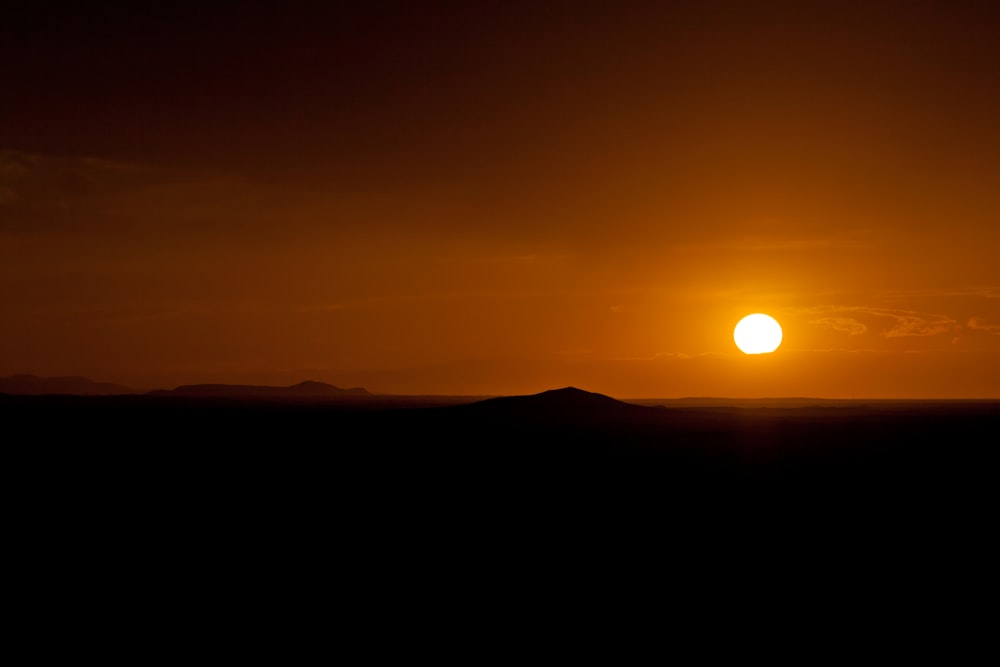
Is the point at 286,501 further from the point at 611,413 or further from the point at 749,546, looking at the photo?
the point at 611,413

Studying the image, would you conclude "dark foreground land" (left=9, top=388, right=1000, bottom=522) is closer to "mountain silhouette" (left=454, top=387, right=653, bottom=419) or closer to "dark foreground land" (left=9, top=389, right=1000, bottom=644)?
"dark foreground land" (left=9, top=389, right=1000, bottom=644)

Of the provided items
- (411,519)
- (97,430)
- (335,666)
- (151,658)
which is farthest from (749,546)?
(97,430)

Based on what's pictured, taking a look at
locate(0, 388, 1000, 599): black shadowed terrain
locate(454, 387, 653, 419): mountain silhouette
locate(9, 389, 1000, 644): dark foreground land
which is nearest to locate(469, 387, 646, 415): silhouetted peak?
locate(454, 387, 653, 419): mountain silhouette

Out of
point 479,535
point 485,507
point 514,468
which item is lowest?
point 479,535

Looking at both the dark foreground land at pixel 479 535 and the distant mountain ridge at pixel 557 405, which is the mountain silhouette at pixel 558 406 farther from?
the dark foreground land at pixel 479 535

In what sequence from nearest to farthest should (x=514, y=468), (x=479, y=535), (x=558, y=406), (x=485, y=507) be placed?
1. (x=479, y=535)
2. (x=485, y=507)
3. (x=514, y=468)
4. (x=558, y=406)

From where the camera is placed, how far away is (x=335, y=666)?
14281 mm

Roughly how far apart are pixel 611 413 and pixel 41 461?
74.0m

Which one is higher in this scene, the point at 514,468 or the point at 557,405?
the point at 557,405

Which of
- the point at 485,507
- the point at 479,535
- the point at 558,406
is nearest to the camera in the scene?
the point at 479,535

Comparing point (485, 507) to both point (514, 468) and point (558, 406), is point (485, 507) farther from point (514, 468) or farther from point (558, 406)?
point (558, 406)

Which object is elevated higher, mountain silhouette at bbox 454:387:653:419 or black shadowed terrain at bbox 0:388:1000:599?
mountain silhouette at bbox 454:387:653:419

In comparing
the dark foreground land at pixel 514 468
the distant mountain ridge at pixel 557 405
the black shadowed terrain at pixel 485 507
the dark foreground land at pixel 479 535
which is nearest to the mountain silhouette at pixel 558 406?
the distant mountain ridge at pixel 557 405

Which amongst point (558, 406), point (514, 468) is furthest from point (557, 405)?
point (514, 468)
